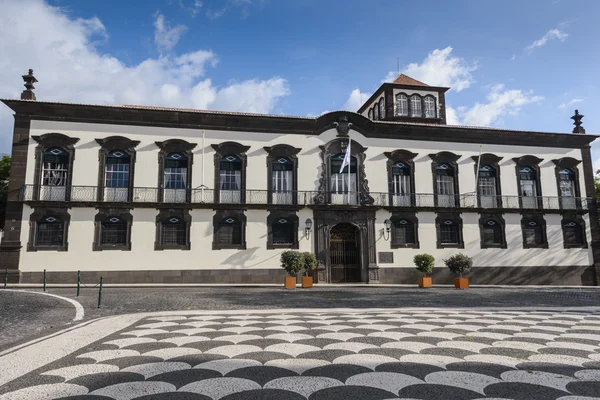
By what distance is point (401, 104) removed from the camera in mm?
28844

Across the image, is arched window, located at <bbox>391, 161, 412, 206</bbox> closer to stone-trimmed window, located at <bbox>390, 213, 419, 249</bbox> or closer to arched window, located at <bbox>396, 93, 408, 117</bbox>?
stone-trimmed window, located at <bbox>390, 213, 419, 249</bbox>

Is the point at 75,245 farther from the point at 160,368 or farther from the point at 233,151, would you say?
the point at 160,368

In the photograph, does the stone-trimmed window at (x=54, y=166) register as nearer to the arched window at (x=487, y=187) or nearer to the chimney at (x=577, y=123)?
the arched window at (x=487, y=187)

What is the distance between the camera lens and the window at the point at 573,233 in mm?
25422

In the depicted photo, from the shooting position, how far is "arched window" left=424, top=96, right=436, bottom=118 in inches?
1148

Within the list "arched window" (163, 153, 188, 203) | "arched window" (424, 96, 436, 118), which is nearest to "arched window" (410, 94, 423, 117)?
"arched window" (424, 96, 436, 118)

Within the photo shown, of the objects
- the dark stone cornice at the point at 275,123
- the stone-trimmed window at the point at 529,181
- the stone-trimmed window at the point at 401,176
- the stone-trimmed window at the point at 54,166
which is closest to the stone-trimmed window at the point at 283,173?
the dark stone cornice at the point at 275,123

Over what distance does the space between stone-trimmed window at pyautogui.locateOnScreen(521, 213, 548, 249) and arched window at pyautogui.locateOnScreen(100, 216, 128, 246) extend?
2263 cm

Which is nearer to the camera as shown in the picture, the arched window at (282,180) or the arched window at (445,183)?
the arched window at (282,180)

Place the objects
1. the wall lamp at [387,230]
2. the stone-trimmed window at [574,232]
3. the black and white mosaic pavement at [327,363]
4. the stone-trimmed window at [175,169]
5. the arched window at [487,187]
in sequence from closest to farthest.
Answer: the black and white mosaic pavement at [327,363] < the stone-trimmed window at [175,169] < the wall lamp at [387,230] < the arched window at [487,187] < the stone-trimmed window at [574,232]

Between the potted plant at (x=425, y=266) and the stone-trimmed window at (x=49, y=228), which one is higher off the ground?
the stone-trimmed window at (x=49, y=228)

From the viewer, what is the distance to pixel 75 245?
2038cm

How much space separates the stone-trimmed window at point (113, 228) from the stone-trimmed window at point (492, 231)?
1966 cm

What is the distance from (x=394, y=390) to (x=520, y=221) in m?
24.7
